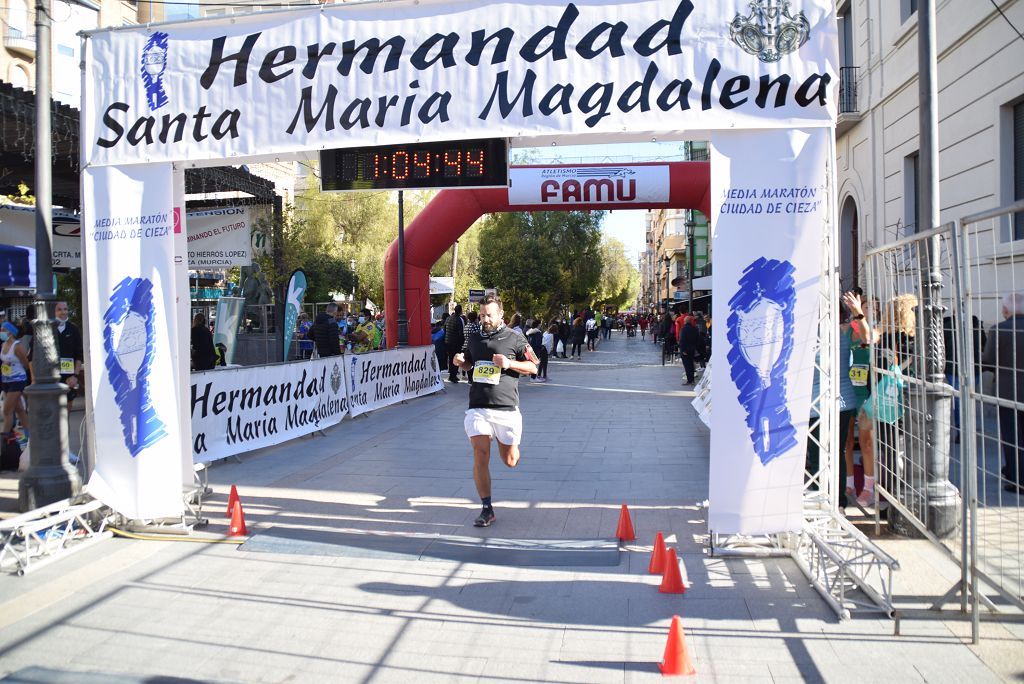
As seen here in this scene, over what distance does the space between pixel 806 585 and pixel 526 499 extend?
10.2ft

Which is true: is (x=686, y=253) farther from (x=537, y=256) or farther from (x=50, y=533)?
(x=50, y=533)

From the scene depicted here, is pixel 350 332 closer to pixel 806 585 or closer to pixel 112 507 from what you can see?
pixel 112 507

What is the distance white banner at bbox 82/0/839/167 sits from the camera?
5.54m

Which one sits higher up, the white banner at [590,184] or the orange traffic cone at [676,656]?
the white banner at [590,184]

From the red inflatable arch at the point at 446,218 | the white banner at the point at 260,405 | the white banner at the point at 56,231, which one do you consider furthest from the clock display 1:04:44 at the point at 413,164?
the white banner at the point at 56,231

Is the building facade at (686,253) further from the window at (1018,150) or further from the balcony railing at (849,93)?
the window at (1018,150)

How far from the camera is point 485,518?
6.94m

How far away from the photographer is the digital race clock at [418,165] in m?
6.78

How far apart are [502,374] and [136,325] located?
117 inches

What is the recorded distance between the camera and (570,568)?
588 cm

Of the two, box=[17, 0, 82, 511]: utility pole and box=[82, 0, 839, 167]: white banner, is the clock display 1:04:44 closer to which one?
box=[82, 0, 839, 167]: white banner

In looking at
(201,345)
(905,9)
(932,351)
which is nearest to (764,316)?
(932,351)

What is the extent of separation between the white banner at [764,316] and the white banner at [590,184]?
34.5 ft

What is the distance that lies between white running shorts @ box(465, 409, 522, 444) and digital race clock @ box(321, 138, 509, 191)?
1.90 m
